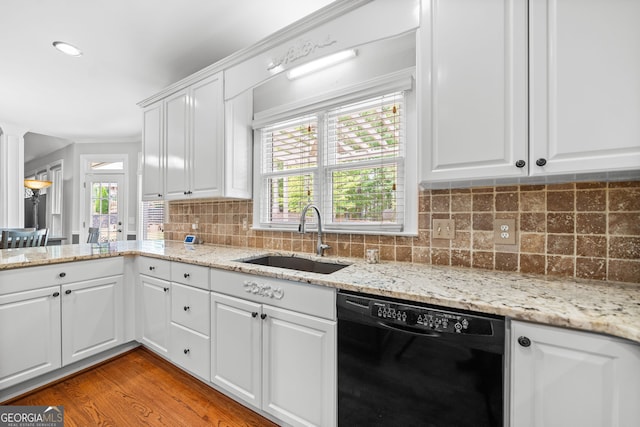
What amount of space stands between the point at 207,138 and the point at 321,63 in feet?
3.68

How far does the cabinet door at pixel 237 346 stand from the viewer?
1.59 m

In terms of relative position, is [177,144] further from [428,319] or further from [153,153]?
[428,319]

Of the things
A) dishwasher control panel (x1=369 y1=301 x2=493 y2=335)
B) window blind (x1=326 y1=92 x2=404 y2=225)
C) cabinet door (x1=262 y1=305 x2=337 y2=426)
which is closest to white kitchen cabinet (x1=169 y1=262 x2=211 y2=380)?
cabinet door (x1=262 y1=305 x2=337 y2=426)

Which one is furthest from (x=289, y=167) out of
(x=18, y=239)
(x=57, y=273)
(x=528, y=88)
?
(x=18, y=239)

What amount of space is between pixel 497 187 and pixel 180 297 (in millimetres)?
2101

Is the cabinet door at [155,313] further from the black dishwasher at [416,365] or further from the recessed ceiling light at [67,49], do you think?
the recessed ceiling light at [67,49]

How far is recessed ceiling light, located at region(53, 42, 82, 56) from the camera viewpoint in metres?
2.29

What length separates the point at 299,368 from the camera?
1.43 m

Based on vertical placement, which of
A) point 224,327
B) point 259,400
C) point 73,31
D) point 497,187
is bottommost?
point 259,400

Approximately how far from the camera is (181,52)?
242cm

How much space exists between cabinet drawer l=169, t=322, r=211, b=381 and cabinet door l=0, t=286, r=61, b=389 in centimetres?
75

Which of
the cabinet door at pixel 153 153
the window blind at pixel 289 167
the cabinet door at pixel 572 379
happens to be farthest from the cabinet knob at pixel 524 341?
the cabinet door at pixel 153 153

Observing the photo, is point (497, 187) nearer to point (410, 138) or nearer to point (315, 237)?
point (410, 138)

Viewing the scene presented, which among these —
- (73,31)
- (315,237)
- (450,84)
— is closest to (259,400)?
(315,237)
